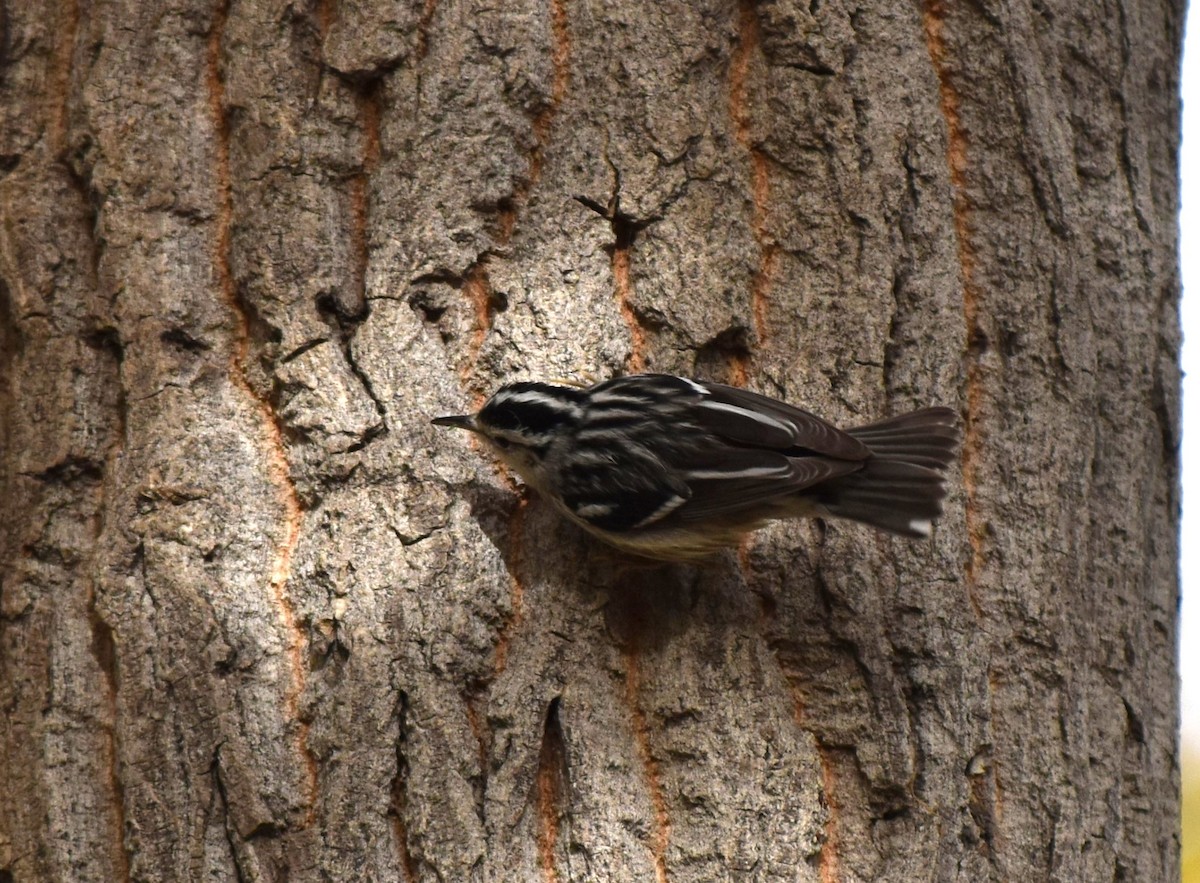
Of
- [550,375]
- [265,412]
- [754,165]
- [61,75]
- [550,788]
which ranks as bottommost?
[550,788]

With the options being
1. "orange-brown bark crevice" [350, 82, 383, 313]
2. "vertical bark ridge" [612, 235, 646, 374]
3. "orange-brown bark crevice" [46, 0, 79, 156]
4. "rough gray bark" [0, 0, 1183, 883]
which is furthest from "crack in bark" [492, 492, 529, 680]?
"orange-brown bark crevice" [46, 0, 79, 156]

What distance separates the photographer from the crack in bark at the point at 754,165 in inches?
122

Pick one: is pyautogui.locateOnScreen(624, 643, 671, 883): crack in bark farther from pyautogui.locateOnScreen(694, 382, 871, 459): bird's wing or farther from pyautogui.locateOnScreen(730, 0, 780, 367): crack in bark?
pyautogui.locateOnScreen(730, 0, 780, 367): crack in bark

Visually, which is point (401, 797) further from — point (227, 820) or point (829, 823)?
point (829, 823)

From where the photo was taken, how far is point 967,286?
3.16 metres

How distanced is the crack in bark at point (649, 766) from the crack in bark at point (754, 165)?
789mm

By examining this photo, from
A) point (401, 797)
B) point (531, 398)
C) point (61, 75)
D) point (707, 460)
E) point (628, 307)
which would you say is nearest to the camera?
point (401, 797)

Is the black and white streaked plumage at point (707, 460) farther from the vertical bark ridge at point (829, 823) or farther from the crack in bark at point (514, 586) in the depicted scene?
the vertical bark ridge at point (829, 823)

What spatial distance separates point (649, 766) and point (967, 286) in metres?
1.43

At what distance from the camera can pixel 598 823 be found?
2.72 metres

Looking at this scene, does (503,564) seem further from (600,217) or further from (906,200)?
(906,200)

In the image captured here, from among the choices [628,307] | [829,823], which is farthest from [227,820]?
[628,307]

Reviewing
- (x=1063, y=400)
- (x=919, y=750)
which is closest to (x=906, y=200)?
(x=1063, y=400)

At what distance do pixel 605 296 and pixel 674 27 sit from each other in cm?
71
